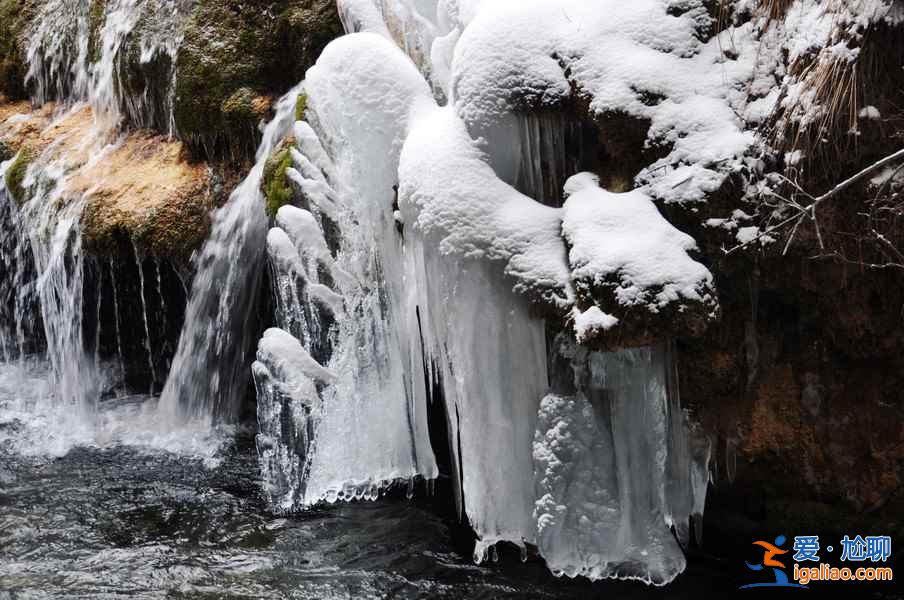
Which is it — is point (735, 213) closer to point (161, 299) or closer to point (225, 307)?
point (225, 307)

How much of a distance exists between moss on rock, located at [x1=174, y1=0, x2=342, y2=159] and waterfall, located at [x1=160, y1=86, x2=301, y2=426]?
25cm

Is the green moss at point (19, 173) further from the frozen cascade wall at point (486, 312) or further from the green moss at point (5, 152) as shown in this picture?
the frozen cascade wall at point (486, 312)

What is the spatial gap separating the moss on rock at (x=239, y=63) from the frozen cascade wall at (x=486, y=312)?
1732 mm

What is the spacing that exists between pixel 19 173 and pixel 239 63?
93.0 inches

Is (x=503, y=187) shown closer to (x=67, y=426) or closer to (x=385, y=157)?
(x=385, y=157)

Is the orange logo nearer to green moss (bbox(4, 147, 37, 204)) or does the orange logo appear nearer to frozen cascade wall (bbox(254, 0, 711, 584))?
frozen cascade wall (bbox(254, 0, 711, 584))

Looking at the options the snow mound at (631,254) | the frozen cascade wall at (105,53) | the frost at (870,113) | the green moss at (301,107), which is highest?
the frozen cascade wall at (105,53)

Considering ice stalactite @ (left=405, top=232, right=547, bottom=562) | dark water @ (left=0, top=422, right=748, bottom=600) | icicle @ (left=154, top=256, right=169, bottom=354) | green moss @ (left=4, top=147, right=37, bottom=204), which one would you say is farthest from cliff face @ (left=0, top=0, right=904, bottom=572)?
green moss @ (left=4, top=147, right=37, bottom=204)

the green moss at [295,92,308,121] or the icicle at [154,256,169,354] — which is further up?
the green moss at [295,92,308,121]

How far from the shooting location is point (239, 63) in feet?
22.9

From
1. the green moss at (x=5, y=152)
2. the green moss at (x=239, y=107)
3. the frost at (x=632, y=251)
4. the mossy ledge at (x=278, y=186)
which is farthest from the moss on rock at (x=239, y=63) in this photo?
the frost at (x=632, y=251)

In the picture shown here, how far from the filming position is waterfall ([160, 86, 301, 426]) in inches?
253

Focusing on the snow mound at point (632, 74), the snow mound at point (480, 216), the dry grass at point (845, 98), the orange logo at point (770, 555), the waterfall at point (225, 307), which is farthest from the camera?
the waterfall at point (225, 307)

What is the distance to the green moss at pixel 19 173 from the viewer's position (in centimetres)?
761
